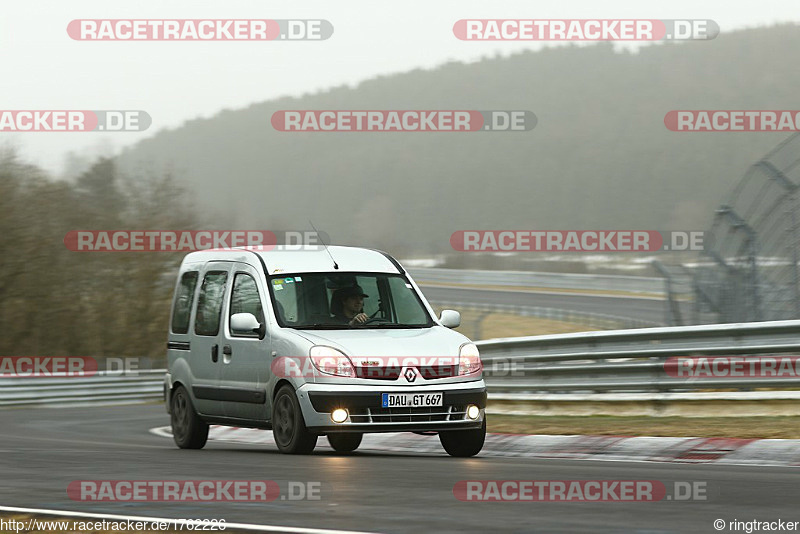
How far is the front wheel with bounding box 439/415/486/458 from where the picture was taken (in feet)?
36.7

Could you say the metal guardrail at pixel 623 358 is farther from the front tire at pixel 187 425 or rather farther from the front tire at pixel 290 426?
the front tire at pixel 187 425

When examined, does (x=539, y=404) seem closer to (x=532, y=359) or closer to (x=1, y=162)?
(x=532, y=359)

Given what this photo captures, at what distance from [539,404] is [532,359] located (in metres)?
0.65

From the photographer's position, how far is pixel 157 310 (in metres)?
43.6

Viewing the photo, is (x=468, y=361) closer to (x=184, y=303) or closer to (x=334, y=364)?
(x=334, y=364)

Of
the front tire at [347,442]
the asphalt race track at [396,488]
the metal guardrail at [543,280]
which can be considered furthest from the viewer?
the metal guardrail at [543,280]

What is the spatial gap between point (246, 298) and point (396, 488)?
180 inches

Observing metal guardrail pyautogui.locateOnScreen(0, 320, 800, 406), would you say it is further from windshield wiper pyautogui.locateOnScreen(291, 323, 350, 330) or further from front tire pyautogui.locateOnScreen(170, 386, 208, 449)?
front tire pyautogui.locateOnScreen(170, 386, 208, 449)

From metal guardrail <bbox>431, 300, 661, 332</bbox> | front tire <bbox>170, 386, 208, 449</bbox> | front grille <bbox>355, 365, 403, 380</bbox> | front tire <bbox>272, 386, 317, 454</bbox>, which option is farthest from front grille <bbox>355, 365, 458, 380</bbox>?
metal guardrail <bbox>431, 300, 661, 332</bbox>

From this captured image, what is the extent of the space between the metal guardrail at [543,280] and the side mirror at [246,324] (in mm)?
38907

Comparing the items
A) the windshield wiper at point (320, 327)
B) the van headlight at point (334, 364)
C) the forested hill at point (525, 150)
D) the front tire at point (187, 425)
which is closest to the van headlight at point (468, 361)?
the van headlight at point (334, 364)

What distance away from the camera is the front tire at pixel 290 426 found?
10742mm

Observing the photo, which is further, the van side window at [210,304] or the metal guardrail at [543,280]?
the metal guardrail at [543,280]

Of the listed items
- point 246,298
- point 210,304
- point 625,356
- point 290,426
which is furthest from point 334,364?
point 625,356
